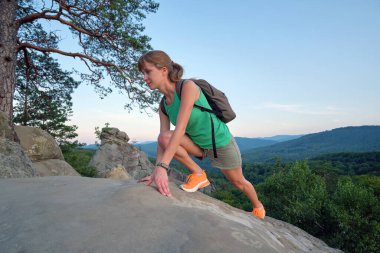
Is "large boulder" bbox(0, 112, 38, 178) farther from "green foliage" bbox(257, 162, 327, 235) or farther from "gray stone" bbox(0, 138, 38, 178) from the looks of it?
"green foliage" bbox(257, 162, 327, 235)

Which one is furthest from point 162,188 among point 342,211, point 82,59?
point 342,211

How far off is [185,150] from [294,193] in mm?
19028

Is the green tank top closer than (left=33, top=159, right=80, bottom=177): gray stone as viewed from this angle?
Yes

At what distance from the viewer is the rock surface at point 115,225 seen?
65.1 inches

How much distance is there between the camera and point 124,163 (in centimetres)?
2044

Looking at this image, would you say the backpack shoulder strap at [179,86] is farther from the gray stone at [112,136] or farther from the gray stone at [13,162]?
the gray stone at [112,136]

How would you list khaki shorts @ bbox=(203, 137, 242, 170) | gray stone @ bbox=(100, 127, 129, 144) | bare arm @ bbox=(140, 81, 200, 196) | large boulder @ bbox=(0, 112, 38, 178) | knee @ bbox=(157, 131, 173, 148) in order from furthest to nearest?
1. gray stone @ bbox=(100, 127, 129, 144)
2. large boulder @ bbox=(0, 112, 38, 178)
3. khaki shorts @ bbox=(203, 137, 242, 170)
4. knee @ bbox=(157, 131, 173, 148)
5. bare arm @ bbox=(140, 81, 200, 196)

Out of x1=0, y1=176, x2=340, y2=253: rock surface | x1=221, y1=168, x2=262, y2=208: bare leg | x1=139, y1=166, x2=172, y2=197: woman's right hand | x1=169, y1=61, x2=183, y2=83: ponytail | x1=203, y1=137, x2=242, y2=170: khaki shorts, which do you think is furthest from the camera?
x1=221, y1=168, x2=262, y2=208: bare leg

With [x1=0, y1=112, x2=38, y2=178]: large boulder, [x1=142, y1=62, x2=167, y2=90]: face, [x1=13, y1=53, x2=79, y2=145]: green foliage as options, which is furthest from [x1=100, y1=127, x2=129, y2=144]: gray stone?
[x1=142, y1=62, x2=167, y2=90]: face

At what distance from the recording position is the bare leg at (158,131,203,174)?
134 inches

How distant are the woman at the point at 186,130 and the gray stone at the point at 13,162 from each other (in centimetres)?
284

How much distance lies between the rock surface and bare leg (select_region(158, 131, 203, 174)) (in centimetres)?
86

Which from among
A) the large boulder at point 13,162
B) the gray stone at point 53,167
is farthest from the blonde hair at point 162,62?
the gray stone at point 53,167

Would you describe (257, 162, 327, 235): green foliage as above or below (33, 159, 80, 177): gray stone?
below
